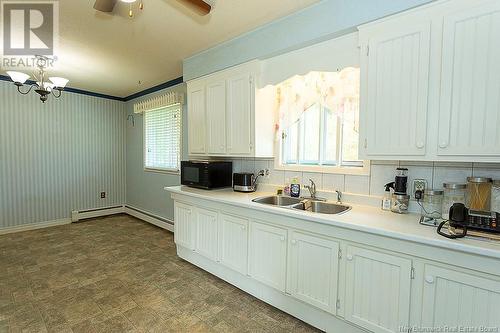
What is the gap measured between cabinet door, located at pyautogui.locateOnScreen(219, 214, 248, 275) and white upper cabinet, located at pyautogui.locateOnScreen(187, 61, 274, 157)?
0.74 meters

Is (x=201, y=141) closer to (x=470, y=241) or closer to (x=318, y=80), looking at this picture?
(x=318, y=80)

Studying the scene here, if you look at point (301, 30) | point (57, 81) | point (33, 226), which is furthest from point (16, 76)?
point (301, 30)

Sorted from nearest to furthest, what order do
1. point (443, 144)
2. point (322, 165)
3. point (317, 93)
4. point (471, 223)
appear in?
point (471, 223) → point (443, 144) → point (317, 93) → point (322, 165)

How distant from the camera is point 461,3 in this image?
143 cm

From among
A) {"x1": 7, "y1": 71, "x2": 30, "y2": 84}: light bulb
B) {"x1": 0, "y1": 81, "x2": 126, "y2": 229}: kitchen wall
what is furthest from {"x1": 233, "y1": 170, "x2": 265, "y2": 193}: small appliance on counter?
{"x1": 0, "y1": 81, "x2": 126, "y2": 229}: kitchen wall

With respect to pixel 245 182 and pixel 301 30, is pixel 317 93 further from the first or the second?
pixel 245 182

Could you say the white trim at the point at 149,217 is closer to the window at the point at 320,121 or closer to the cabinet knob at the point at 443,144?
the window at the point at 320,121

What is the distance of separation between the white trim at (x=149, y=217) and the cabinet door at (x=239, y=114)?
2.21 m

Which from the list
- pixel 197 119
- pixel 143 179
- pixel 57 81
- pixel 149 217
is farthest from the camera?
pixel 143 179

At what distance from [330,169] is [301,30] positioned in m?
1.26

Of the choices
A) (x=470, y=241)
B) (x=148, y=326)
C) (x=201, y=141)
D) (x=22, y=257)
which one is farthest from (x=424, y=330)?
(x=22, y=257)

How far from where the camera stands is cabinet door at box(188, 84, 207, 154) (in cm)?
305

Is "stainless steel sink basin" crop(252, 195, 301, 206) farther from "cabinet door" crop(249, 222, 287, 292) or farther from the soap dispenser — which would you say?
the soap dispenser

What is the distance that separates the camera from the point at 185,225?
289 cm
